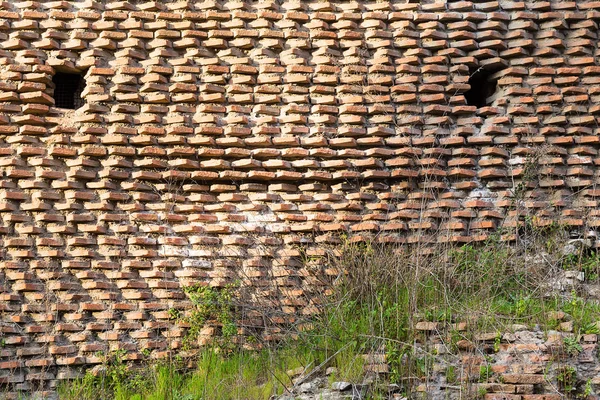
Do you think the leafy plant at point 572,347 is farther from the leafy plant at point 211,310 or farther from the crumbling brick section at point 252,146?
the leafy plant at point 211,310

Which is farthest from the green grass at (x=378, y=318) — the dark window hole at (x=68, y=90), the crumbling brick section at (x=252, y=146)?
the dark window hole at (x=68, y=90)

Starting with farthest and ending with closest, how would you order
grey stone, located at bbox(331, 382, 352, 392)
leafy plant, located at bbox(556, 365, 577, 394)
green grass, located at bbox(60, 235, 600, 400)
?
1. green grass, located at bbox(60, 235, 600, 400)
2. grey stone, located at bbox(331, 382, 352, 392)
3. leafy plant, located at bbox(556, 365, 577, 394)

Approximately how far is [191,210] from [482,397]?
288 centimetres

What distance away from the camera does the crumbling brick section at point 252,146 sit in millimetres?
6262

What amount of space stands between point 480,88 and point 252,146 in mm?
2241

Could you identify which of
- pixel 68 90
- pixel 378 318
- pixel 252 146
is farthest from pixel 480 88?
pixel 68 90

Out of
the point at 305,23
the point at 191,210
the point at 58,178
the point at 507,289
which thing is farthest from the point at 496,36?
the point at 58,178

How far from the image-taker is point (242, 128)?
21.8 ft

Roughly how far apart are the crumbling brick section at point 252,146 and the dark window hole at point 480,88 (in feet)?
0.33

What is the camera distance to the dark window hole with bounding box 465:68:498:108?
7113 mm

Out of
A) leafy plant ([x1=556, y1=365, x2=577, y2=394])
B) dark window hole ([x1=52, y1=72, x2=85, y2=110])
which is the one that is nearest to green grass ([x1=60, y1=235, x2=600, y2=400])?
leafy plant ([x1=556, y1=365, x2=577, y2=394])

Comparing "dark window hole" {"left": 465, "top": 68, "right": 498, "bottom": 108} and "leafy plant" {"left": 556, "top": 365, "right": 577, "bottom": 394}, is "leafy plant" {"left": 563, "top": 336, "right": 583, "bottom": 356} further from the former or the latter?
"dark window hole" {"left": 465, "top": 68, "right": 498, "bottom": 108}

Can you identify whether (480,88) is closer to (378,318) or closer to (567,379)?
(378,318)

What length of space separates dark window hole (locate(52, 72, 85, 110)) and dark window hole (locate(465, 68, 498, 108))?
350cm
